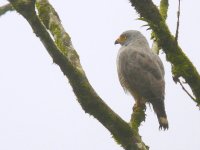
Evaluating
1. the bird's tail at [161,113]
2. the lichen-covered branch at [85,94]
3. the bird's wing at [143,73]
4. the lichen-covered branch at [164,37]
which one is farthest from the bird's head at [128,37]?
the lichen-covered branch at [85,94]

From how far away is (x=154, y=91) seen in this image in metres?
7.87

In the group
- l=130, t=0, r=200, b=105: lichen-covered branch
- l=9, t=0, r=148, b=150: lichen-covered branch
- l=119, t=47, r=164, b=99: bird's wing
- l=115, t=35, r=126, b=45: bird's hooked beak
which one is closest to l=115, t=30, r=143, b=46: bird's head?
l=115, t=35, r=126, b=45: bird's hooked beak

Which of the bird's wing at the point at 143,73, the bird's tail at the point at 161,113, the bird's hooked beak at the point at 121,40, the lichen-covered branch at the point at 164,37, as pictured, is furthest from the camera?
the bird's hooked beak at the point at 121,40

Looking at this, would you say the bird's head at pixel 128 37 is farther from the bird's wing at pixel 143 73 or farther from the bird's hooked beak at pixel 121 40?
the bird's wing at pixel 143 73

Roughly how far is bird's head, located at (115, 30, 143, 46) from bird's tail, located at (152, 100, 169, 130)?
2.42 m

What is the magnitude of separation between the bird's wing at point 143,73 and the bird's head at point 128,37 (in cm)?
110

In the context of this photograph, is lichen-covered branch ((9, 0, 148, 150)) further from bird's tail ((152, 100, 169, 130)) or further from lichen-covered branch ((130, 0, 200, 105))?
bird's tail ((152, 100, 169, 130))

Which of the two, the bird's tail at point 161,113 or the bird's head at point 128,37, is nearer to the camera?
the bird's tail at point 161,113

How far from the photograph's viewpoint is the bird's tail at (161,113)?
697 cm

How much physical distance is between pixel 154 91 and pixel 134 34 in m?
2.44

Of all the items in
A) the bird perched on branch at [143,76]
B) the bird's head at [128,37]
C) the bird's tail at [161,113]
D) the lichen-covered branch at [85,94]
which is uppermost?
the bird's head at [128,37]

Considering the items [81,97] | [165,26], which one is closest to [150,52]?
[165,26]

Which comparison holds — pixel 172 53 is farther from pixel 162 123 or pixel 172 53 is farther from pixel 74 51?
pixel 162 123

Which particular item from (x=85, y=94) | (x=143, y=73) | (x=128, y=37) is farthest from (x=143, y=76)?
(x=85, y=94)
